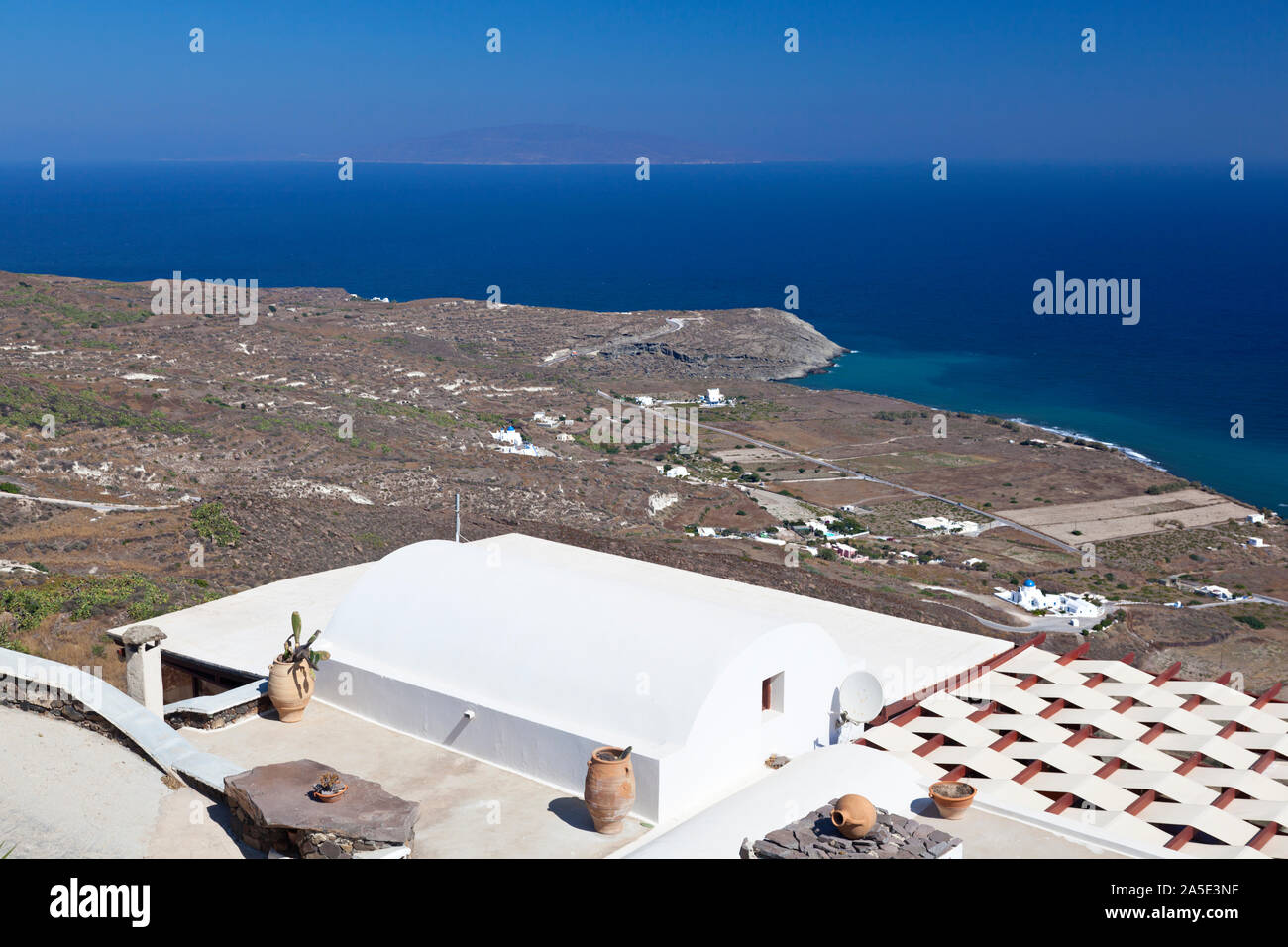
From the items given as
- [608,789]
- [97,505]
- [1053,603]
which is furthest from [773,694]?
[1053,603]

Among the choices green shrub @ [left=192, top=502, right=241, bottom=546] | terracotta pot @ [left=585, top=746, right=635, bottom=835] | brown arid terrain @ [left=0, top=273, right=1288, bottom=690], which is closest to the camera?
terracotta pot @ [left=585, top=746, right=635, bottom=835]

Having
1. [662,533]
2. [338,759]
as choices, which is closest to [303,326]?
[662,533]

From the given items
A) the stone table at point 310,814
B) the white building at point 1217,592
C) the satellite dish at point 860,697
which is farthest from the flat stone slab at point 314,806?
the white building at point 1217,592

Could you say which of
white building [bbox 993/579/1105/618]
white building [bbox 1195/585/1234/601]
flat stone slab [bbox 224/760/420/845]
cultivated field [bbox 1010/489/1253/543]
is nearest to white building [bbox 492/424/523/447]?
cultivated field [bbox 1010/489/1253/543]

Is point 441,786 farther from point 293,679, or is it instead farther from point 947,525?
point 947,525

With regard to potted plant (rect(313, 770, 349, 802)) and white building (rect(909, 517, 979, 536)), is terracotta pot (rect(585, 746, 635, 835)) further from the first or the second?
white building (rect(909, 517, 979, 536))

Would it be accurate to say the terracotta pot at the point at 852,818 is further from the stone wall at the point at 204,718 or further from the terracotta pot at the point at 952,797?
the stone wall at the point at 204,718
